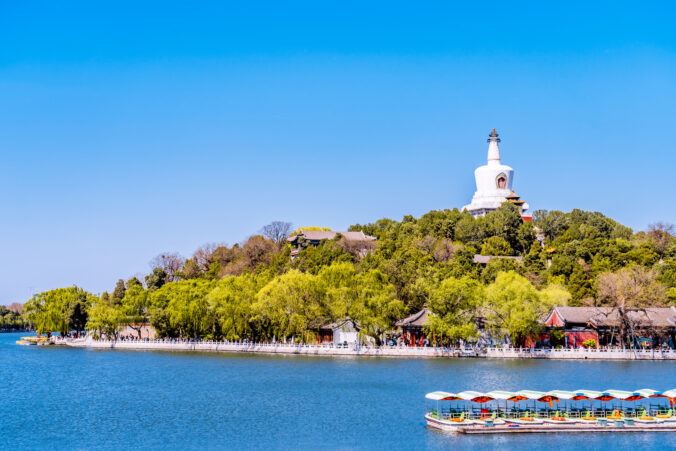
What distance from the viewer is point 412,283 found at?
7831 centimetres

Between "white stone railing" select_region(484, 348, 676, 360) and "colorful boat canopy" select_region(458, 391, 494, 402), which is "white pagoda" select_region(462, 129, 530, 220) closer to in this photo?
"white stone railing" select_region(484, 348, 676, 360)

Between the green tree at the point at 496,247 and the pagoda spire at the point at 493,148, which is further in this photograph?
the pagoda spire at the point at 493,148

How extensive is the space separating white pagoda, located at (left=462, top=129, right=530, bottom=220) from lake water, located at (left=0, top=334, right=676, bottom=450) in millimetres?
65730

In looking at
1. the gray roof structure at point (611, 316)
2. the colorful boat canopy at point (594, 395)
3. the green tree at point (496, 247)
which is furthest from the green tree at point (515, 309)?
the green tree at point (496, 247)

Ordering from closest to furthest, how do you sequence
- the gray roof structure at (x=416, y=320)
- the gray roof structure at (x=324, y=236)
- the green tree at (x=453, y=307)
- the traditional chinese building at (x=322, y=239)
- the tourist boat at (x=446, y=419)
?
the tourist boat at (x=446, y=419) → the green tree at (x=453, y=307) → the gray roof structure at (x=416, y=320) → the traditional chinese building at (x=322, y=239) → the gray roof structure at (x=324, y=236)

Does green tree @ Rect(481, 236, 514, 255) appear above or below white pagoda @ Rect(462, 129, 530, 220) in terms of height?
below

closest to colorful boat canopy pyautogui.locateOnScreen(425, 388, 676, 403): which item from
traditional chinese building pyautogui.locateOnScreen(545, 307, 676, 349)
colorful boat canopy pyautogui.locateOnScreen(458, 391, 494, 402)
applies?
colorful boat canopy pyautogui.locateOnScreen(458, 391, 494, 402)

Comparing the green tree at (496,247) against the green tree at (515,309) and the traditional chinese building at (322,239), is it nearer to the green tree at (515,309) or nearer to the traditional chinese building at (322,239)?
the traditional chinese building at (322,239)

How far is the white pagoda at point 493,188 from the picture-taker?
12406 centimetres

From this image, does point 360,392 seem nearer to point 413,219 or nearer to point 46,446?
point 46,446

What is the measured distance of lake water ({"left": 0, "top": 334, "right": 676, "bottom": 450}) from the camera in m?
32.2

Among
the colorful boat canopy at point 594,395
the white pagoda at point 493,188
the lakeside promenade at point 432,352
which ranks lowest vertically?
the colorful boat canopy at point 594,395

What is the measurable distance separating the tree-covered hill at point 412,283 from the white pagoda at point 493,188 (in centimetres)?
1130

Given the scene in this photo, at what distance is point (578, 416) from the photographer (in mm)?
33688
